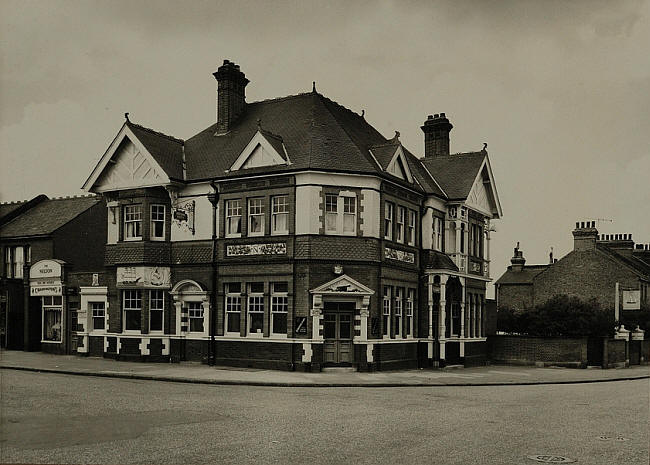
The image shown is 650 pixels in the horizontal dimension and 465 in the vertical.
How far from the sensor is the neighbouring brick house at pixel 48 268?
1396 inches

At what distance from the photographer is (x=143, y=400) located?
57.7 feet

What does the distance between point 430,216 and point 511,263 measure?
3222 cm

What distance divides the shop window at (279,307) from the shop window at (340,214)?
2762 mm

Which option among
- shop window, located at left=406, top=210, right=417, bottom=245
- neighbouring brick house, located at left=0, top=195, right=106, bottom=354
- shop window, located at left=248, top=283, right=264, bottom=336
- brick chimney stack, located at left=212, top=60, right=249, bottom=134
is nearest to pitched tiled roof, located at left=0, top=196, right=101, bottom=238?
neighbouring brick house, located at left=0, top=195, right=106, bottom=354

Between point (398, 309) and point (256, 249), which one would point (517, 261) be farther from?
point (256, 249)

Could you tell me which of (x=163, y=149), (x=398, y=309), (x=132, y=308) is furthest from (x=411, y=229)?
(x=132, y=308)

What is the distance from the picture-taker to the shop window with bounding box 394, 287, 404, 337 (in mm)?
31414

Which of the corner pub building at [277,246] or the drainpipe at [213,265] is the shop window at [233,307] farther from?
the drainpipe at [213,265]

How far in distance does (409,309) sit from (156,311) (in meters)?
10.3

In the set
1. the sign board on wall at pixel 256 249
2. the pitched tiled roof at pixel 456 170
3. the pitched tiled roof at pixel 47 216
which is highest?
the pitched tiled roof at pixel 456 170

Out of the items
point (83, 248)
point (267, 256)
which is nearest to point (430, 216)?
point (267, 256)

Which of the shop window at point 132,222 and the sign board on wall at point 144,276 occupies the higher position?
the shop window at point 132,222

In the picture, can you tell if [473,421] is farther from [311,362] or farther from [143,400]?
[311,362]

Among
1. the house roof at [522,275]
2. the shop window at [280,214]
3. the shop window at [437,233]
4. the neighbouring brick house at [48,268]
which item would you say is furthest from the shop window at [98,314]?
the house roof at [522,275]
